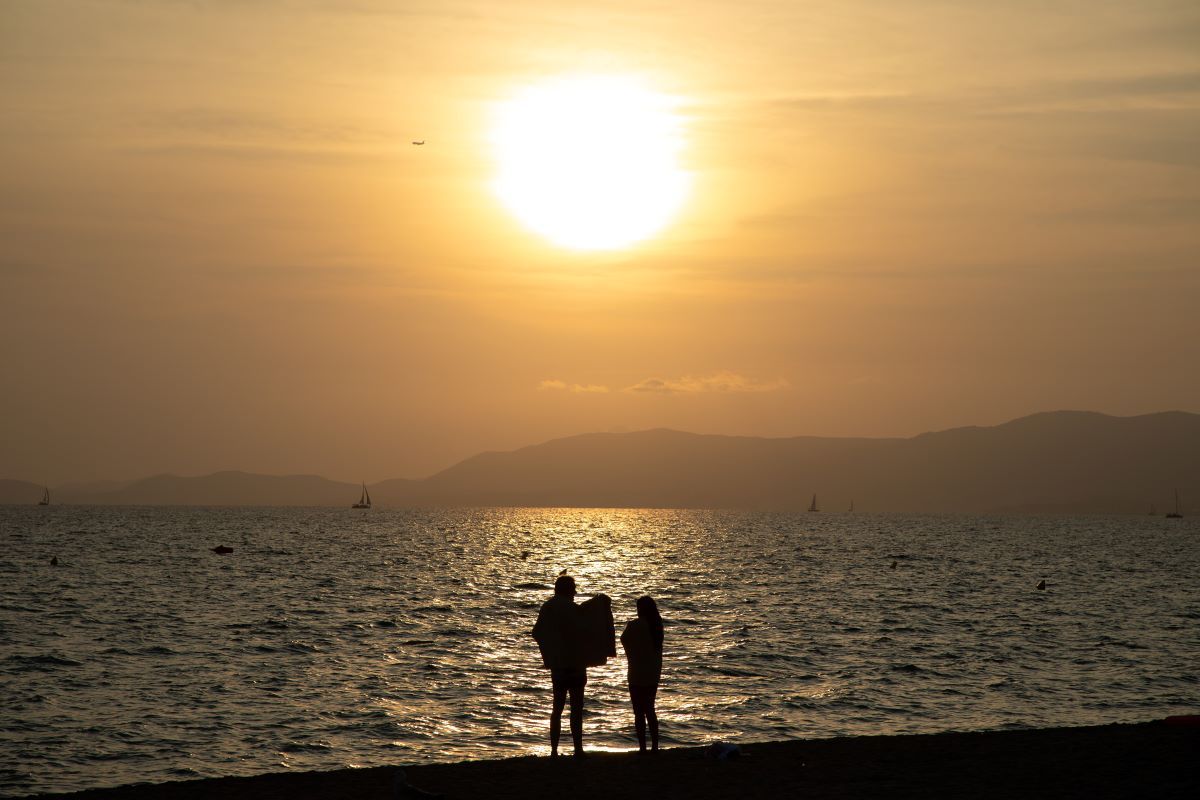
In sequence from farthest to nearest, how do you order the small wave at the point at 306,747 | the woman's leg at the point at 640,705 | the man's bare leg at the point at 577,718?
the small wave at the point at 306,747 < the woman's leg at the point at 640,705 < the man's bare leg at the point at 577,718

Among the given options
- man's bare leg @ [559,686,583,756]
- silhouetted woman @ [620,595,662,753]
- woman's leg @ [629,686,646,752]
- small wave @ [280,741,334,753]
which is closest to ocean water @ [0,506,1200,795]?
small wave @ [280,741,334,753]

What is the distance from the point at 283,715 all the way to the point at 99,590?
47.5 m

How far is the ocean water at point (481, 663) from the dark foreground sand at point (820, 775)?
8185mm

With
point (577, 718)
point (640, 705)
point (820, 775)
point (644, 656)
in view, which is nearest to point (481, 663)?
point (577, 718)

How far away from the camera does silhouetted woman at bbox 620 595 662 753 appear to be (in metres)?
19.3

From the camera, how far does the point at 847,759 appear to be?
1925cm

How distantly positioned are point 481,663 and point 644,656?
77.5 ft

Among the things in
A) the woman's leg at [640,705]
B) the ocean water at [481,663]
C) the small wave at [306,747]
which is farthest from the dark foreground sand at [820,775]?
the small wave at [306,747]

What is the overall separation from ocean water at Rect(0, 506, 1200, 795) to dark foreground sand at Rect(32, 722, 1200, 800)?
26.9 feet

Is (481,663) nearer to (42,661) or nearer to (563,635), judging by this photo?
(42,661)

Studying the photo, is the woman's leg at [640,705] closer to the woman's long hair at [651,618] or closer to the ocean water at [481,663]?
the woman's long hair at [651,618]

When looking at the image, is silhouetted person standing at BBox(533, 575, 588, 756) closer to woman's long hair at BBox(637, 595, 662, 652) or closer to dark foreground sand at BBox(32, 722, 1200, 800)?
woman's long hair at BBox(637, 595, 662, 652)

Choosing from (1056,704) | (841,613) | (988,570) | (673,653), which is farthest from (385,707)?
(988,570)

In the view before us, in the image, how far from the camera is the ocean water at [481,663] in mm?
29094
